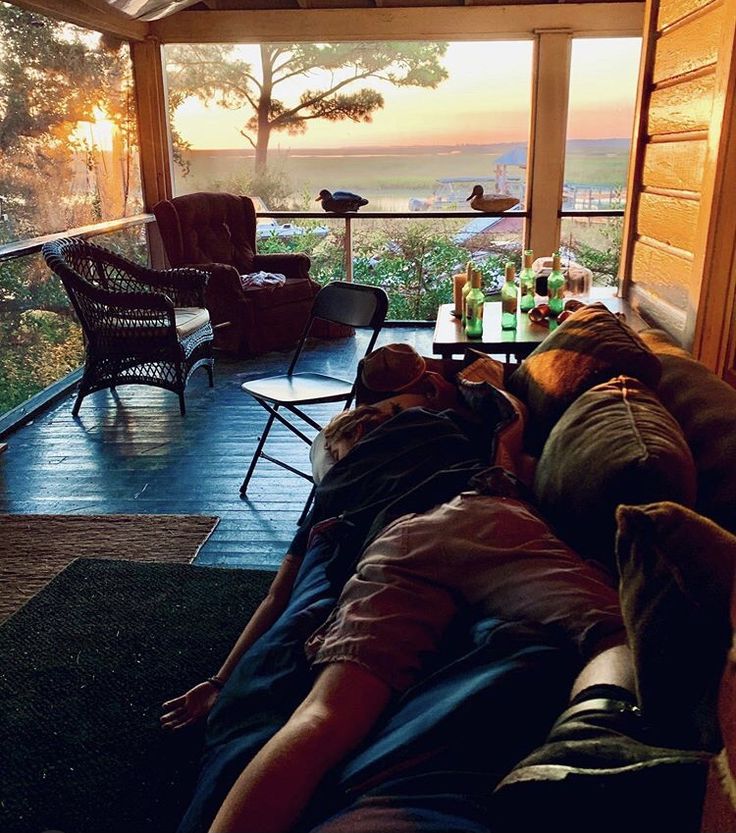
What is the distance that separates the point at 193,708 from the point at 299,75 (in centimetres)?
691

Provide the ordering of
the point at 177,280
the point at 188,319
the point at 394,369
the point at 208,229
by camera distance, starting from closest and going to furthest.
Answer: the point at 394,369
the point at 188,319
the point at 177,280
the point at 208,229

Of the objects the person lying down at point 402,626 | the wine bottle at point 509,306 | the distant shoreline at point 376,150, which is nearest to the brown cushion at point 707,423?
the person lying down at point 402,626

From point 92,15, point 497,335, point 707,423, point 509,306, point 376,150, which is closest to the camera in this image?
point 707,423

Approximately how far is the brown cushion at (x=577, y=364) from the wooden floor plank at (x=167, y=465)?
1.17m

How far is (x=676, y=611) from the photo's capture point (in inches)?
29.9

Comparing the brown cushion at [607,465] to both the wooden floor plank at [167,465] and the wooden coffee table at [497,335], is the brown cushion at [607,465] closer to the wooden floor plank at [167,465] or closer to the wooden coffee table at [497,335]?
the wooden coffee table at [497,335]

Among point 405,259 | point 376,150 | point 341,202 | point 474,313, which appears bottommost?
point 405,259

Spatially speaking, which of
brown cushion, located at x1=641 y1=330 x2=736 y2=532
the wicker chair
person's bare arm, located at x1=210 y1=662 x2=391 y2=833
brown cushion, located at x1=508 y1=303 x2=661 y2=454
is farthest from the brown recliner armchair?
person's bare arm, located at x1=210 y1=662 x2=391 y2=833

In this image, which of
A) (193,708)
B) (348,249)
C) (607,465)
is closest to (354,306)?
(193,708)

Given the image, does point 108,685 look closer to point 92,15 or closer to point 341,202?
point 92,15

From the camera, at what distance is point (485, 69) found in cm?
735

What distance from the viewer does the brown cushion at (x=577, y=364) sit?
1.81m

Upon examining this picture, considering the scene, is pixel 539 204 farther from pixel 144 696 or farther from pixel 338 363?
pixel 144 696

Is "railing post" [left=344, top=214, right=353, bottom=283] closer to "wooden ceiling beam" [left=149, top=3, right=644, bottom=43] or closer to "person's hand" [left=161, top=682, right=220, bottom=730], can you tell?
"wooden ceiling beam" [left=149, top=3, right=644, bottom=43]
